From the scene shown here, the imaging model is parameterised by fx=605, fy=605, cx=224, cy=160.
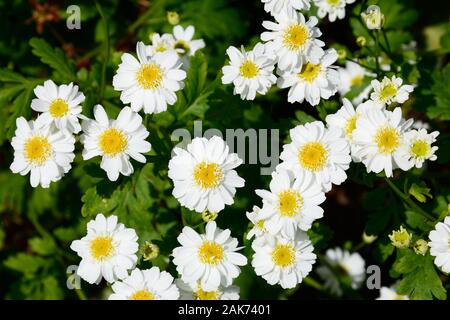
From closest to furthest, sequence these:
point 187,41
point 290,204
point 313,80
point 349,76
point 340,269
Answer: point 290,204
point 313,80
point 187,41
point 340,269
point 349,76

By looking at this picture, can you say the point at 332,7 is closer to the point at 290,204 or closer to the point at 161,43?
the point at 161,43

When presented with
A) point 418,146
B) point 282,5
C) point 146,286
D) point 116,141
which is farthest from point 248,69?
point 146,286

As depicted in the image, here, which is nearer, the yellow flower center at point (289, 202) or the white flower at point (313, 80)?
the yellow flower center at point (289, 202)

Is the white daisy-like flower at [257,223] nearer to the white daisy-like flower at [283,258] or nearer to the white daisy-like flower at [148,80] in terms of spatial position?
the white daisy-like flower at [283,258]

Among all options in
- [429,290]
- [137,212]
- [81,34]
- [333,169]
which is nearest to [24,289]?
[137,212]

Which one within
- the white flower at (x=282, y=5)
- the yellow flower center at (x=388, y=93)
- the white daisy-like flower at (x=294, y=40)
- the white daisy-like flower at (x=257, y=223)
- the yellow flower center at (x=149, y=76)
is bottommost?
the white daisy-like flower at (x=257, y=223)

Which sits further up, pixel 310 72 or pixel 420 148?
pixel 310 72

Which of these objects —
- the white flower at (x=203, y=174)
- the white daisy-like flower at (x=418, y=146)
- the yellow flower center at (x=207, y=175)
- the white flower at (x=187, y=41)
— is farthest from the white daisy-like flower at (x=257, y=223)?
the white flower at (x=187, y=41)

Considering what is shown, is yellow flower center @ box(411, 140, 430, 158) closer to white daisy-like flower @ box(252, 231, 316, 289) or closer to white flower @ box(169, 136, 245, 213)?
white daisy-like flower @ box(252, 231, 316, 289)
